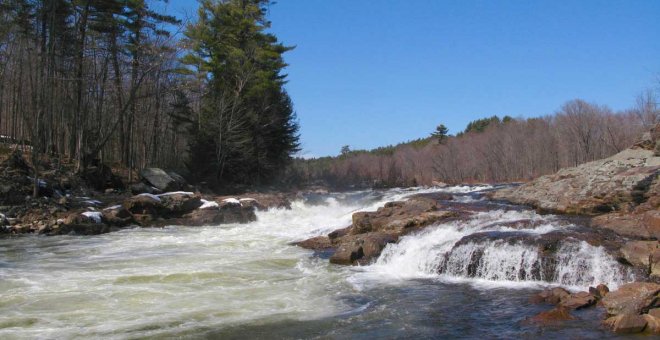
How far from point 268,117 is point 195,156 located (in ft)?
21.1

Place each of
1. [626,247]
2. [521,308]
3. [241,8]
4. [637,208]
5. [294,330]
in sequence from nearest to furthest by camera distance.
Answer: [294,330] < [521,308] < [626,247] < [637,208] < [241,8]

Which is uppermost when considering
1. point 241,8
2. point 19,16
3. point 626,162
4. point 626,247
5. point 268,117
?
point 241,8

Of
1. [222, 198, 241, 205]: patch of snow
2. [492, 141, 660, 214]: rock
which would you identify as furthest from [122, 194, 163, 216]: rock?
[492, 141, 660, 214]: rock

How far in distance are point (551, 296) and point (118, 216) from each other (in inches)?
678

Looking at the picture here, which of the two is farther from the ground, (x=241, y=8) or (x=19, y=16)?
(x=241, y=8)

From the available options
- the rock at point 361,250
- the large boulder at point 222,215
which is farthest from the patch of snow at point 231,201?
the rock at point 361,250

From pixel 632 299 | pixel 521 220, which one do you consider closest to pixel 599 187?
pixel 521 220

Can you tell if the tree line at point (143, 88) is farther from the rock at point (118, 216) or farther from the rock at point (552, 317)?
the rock at point (552, 317)

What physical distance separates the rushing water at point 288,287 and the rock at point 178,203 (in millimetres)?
6207

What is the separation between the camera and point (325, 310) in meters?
9.18

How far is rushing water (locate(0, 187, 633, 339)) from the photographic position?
8.04 meters

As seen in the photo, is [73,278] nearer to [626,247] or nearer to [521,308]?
[521,308]

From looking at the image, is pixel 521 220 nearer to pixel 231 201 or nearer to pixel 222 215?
pixel 222 215

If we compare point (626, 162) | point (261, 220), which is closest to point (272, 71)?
point (261, 220)
